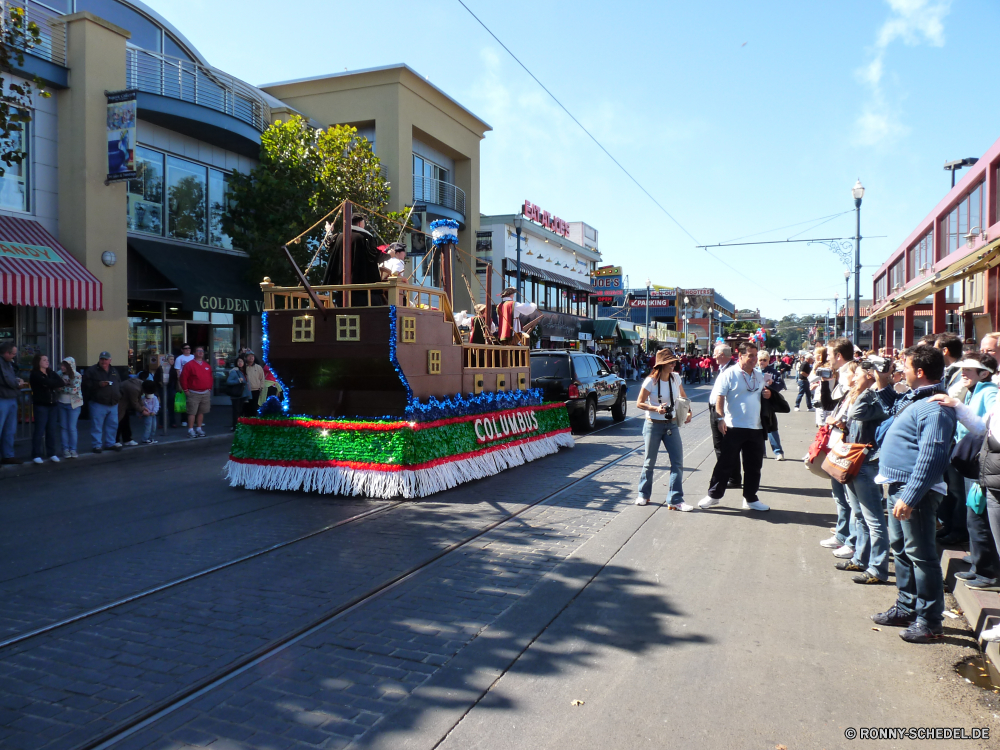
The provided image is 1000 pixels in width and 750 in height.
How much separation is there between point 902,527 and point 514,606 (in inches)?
95.9

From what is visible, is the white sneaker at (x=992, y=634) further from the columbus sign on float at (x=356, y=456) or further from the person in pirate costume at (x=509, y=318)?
the person in pirate costume at (x=509, y=318)

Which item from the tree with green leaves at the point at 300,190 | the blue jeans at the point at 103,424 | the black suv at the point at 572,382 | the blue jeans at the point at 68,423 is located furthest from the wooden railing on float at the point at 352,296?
the tree with green leaves at the point at 300,190

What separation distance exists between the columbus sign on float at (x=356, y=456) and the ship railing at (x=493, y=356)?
1310 mm

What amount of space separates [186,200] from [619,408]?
12.8 m

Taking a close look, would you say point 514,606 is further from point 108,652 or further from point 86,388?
point 86,388

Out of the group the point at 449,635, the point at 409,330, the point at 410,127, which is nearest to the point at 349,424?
the point at 409,330

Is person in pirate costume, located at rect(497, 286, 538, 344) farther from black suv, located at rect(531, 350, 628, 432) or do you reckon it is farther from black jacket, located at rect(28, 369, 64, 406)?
black jacket, located at rect(28, 369, 64, 406)

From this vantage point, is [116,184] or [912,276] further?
[912,276]

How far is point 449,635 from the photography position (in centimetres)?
428

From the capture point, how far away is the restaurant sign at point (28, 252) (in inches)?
544

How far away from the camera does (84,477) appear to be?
1008 cm

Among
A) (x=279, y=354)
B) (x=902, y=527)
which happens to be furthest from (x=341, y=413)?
(x=902, y=527)

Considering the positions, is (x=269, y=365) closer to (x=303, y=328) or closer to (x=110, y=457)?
(x=303, y=328)

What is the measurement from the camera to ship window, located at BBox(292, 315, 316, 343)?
29.0ft
